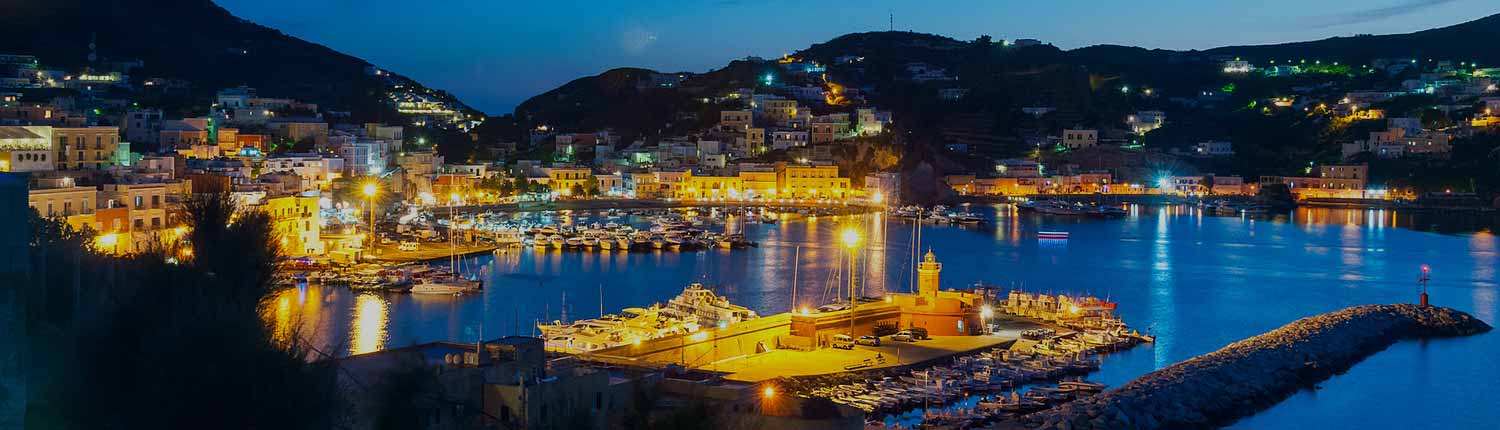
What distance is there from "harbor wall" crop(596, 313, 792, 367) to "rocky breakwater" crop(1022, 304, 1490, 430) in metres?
2.32

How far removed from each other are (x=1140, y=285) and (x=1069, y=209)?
18.7m

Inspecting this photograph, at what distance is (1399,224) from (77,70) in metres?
32.1

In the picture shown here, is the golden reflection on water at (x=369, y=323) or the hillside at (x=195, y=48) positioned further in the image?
the hillside at (x=195, y=48)

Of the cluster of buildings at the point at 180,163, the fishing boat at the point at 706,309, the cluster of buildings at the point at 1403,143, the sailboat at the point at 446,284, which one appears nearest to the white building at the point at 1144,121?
the cluster of buildings at the point at 1403,143

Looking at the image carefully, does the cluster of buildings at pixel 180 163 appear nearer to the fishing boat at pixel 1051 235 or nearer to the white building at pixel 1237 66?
the fishing boat at pixel 1051 235

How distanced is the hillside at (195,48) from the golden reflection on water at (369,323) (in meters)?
20.8

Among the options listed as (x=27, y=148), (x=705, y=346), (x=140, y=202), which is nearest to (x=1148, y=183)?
(x=27, y=148)

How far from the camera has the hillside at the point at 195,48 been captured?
1470 inches

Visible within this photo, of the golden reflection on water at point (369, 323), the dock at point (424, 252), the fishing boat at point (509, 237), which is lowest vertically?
the golden reflection on water at point (369, 323)

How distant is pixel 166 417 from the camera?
4039 mm

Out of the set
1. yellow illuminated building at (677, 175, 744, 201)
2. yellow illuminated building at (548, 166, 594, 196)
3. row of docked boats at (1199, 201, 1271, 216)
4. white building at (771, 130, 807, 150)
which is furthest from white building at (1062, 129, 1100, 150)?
yellow illuminated building at (548, 166, 594, 196)

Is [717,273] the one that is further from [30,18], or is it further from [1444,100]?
[1444,100]

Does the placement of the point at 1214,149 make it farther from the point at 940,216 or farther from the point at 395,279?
the point at 395,279

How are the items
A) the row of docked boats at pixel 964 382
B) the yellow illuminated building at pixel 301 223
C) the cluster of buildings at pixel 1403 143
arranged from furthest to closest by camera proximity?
the cluster of buildings at pixel 1403 143 → the yellow illuminated building at pixel 301 223 → the row of docked boats at pixel 964 382
